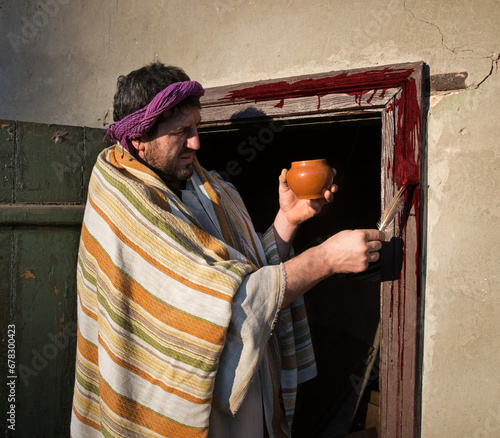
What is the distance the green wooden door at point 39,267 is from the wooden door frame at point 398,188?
120cm

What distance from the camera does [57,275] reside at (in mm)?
1978

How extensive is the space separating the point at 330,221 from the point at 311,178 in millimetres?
2968

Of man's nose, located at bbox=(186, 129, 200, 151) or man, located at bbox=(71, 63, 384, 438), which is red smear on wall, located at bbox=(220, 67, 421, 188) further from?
man's nose, located at bbox=(186, 129, 200, 151)

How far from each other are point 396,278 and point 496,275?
346mm

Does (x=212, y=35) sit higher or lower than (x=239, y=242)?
higher

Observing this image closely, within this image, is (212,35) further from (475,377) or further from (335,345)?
(335,345)

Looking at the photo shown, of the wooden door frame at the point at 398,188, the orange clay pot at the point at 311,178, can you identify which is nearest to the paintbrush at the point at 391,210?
the wooden door frame at the point at 398,188

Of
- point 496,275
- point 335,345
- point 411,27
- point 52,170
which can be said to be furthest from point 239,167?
point 496,275

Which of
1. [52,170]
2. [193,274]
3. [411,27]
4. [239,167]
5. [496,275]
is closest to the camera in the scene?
[193,274]

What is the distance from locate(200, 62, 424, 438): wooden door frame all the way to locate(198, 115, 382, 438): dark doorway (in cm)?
56

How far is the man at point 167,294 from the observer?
4.57ft

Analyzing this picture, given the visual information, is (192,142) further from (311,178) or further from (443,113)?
(443,113)

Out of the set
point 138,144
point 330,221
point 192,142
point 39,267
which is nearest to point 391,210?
point 192,142

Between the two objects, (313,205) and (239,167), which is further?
(239,167)
